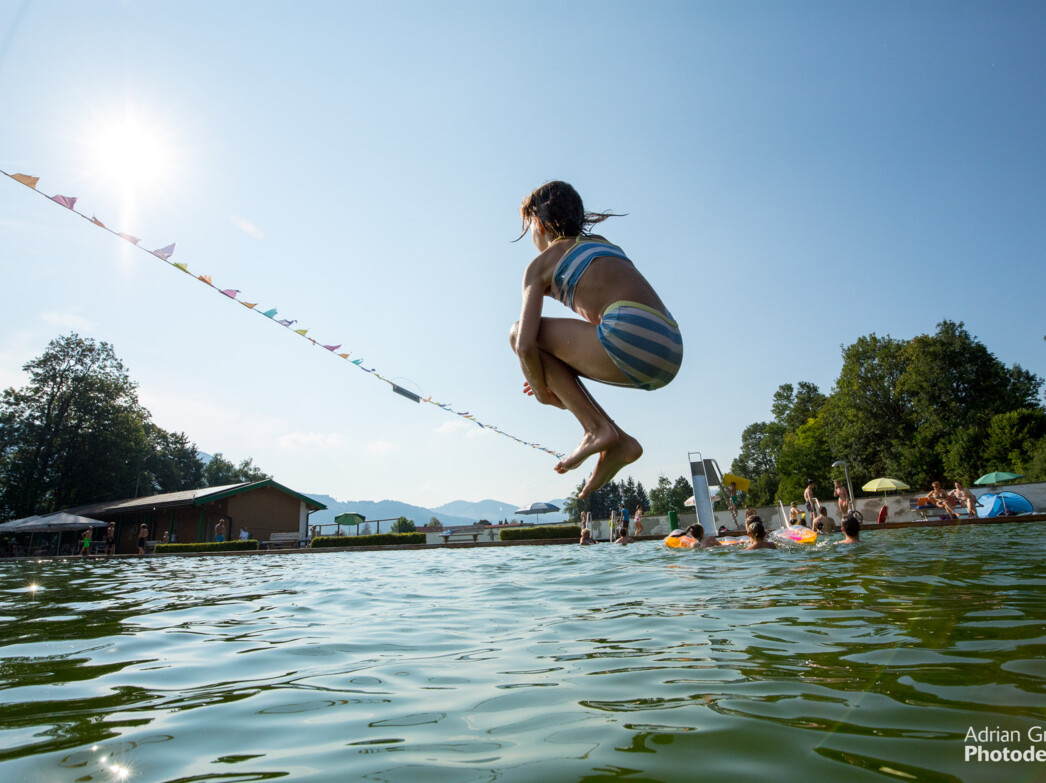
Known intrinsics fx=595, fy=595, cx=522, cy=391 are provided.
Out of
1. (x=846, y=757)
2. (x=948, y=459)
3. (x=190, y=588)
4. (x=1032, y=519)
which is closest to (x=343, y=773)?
(x=846, y=757)

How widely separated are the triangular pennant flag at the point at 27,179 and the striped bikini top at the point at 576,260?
7268mm

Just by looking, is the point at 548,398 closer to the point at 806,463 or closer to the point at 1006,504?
the point at 1006,504

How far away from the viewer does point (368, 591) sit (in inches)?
225

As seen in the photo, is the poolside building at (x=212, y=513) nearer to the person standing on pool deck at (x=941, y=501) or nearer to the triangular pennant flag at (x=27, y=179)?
the triangular pennant flag at (x=27, y=179)

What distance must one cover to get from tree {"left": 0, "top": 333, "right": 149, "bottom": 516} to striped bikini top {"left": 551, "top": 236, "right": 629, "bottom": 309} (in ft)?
172

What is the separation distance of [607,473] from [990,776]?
6.01 feet

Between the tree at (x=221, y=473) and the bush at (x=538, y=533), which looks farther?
the tree at (x=221, y=473)

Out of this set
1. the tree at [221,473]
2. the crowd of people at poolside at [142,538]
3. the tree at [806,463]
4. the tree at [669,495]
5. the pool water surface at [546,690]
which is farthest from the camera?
the tree at [669,495]

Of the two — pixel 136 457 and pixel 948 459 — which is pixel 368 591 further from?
pixel 136 457

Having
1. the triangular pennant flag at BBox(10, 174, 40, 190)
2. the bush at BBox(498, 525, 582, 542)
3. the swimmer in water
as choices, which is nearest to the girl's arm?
the triangular pennant flag at BBox(10, 174, 40, 190)

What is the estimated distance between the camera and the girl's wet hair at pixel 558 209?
3.00 meters

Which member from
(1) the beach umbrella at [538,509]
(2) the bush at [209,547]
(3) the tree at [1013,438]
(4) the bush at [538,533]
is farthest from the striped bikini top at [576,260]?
(3) the tree at [1013,438]

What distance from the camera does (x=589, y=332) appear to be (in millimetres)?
2676

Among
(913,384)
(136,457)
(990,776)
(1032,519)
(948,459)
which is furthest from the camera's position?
(136,457)
